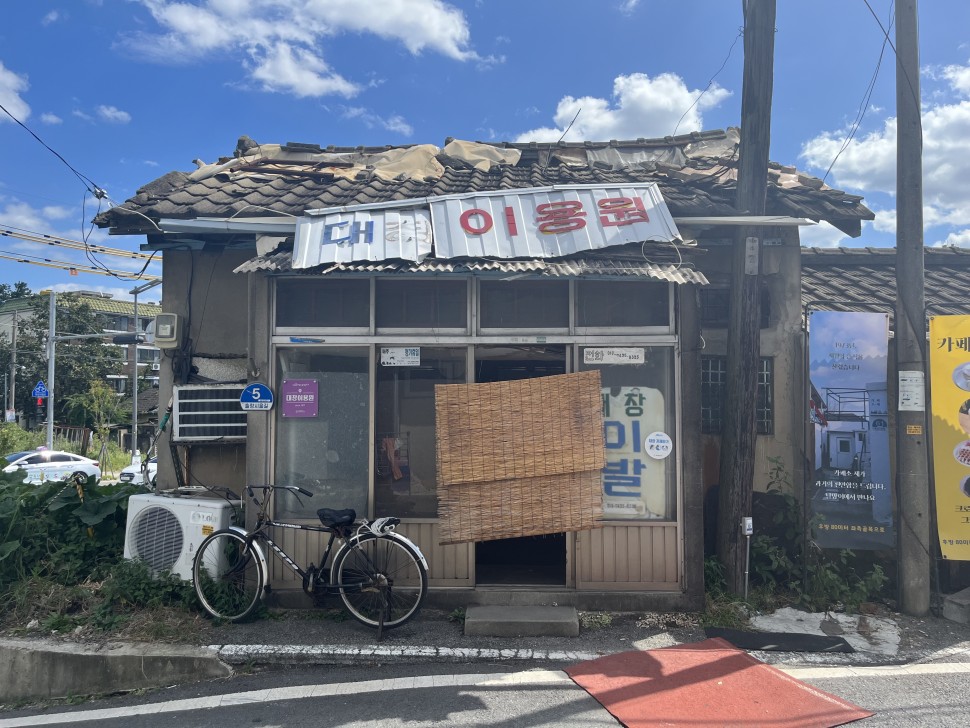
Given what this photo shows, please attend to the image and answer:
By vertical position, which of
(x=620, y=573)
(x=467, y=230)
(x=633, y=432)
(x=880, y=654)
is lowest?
(x=880, y=654)

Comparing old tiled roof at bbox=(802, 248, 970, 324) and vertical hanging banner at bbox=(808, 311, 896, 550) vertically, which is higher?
old tiled roof at bbox=(802, 248, 970, 324)

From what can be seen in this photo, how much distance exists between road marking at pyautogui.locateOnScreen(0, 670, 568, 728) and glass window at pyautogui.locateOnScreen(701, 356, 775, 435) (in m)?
3.72

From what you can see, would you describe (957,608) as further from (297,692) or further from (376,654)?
(297,692)

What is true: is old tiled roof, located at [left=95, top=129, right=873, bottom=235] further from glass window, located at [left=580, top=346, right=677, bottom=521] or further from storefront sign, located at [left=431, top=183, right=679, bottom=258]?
glass window, located at [left=580, top=346, right=677, bottom=521]

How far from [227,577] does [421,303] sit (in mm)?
3185

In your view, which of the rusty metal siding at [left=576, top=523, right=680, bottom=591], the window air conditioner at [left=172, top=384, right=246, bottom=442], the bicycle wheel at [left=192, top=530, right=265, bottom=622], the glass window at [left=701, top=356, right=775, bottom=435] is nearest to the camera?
the bicycle wheel at [left=192, top=530, right=265, bottom=622]

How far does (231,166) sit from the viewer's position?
842 cm

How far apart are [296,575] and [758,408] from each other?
17.5ft

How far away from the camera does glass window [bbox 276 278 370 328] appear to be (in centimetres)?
654

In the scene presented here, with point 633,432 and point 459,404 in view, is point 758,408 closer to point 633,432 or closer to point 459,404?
point 633,432

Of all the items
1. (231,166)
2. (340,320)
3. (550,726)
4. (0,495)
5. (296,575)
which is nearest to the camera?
(550,726)

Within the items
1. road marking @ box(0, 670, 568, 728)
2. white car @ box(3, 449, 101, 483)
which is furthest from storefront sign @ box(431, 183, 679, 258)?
white car @ box(3, 449, 101, 483)

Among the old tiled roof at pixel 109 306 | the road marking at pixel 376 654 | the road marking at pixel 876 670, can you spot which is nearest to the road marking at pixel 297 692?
the road marking at pixel 376 654

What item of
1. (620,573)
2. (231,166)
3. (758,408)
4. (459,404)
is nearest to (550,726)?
(620,573)
